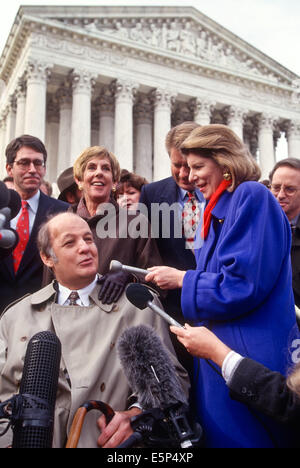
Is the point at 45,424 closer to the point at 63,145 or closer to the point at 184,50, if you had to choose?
the point at 63,145

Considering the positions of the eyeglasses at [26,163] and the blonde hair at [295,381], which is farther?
the eyeglasses at [26,163]

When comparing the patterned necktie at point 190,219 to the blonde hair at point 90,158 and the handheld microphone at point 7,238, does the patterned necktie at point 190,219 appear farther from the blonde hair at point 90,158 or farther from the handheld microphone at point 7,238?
the handheld microphone at point 7,238

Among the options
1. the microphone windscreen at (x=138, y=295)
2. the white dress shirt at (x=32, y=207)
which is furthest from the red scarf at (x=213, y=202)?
the white dress shirt at (x=32, y=207)

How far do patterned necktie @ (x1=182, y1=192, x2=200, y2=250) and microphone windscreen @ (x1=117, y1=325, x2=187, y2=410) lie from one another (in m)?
1.99

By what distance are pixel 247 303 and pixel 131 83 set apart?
1009 inches

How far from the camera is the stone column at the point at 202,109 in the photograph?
28.2 m

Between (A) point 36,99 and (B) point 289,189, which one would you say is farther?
(A) point 36,99

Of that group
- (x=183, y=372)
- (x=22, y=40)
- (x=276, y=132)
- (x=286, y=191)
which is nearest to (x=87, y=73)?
(x=22, y=40)

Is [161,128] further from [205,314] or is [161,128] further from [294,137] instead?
[205,314]

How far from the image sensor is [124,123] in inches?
997

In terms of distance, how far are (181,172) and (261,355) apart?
2238mm

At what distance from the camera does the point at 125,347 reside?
8.00 feet

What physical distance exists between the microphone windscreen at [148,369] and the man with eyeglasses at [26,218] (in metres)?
2.32

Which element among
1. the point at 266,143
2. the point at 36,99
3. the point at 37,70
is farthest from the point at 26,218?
the point at 266,143
